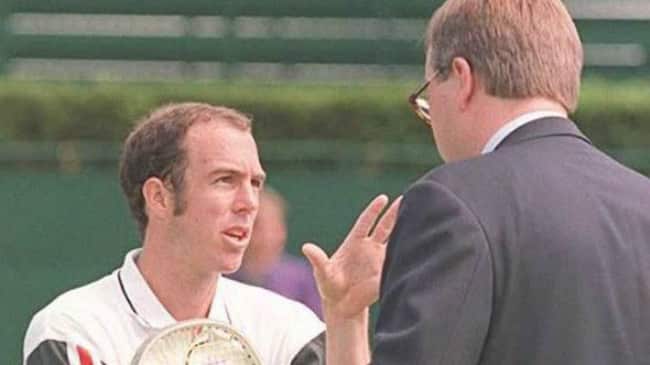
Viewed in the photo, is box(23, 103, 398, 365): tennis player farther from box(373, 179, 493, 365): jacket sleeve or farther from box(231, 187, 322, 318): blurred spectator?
box(231, 187, 322, 318): blurred spectator

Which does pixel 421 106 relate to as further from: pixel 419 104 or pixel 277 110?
pixel 277 110

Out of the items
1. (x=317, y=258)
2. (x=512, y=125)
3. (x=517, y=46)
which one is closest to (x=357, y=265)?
(x=317, y=258)

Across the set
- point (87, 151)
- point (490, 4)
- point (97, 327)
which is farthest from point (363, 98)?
point (490, 4)

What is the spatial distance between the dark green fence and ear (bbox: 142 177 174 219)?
711 centimetres

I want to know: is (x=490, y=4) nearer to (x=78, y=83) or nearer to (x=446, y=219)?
(x=446, y=219)

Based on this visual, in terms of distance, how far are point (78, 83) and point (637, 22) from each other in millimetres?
3222

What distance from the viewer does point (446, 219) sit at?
343cm

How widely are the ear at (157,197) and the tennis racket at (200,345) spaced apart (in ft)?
1.24

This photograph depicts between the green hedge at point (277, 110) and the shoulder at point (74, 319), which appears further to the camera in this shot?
the green hedge at point (277, 110)

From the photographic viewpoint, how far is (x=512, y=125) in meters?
3.62

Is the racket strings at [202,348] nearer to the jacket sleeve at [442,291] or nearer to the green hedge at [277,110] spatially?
the jacket sleeve at [442,291]

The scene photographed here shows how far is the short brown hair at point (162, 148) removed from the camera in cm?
463

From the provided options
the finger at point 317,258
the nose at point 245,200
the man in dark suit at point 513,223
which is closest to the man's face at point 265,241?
the nose at point 245,200

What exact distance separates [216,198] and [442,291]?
1256 mm
